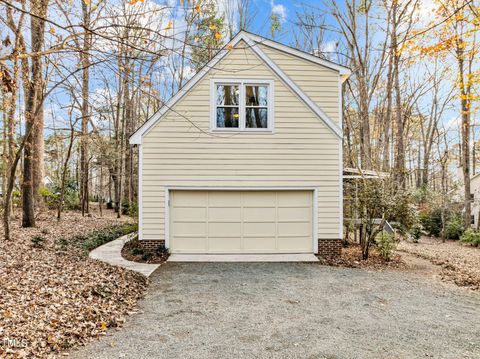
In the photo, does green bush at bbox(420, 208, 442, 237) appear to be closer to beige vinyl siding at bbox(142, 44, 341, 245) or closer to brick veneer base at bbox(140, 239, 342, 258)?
brick veneer base at bbox(140, 239, 342, 258)

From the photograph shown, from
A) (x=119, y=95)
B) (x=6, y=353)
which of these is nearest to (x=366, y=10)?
(x=119, y=95)

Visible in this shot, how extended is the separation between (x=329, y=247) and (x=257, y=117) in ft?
14.2

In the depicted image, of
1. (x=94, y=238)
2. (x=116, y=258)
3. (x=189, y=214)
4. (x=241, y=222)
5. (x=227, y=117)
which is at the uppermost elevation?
(x=227, y=117)

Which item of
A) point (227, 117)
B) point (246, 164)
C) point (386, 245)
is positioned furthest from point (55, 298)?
point (386, 245)

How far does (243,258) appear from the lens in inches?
350

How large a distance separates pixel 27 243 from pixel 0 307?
5.06m

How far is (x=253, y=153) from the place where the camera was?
9156 mm

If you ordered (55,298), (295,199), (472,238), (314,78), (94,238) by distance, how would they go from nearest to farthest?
(55,298)
(295,199)
(314,78)
(94,238)
(472,238)

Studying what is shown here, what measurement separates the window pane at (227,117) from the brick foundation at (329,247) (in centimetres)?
426

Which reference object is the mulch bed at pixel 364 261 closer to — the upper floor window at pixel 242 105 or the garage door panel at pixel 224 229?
the garage door panel at pixel 224 229

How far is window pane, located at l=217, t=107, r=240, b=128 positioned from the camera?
9.26 metres

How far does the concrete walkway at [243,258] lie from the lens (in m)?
8.67

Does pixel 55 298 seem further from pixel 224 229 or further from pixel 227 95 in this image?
pixel 227 95

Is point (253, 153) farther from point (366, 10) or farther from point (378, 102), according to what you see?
point (378, 102)
